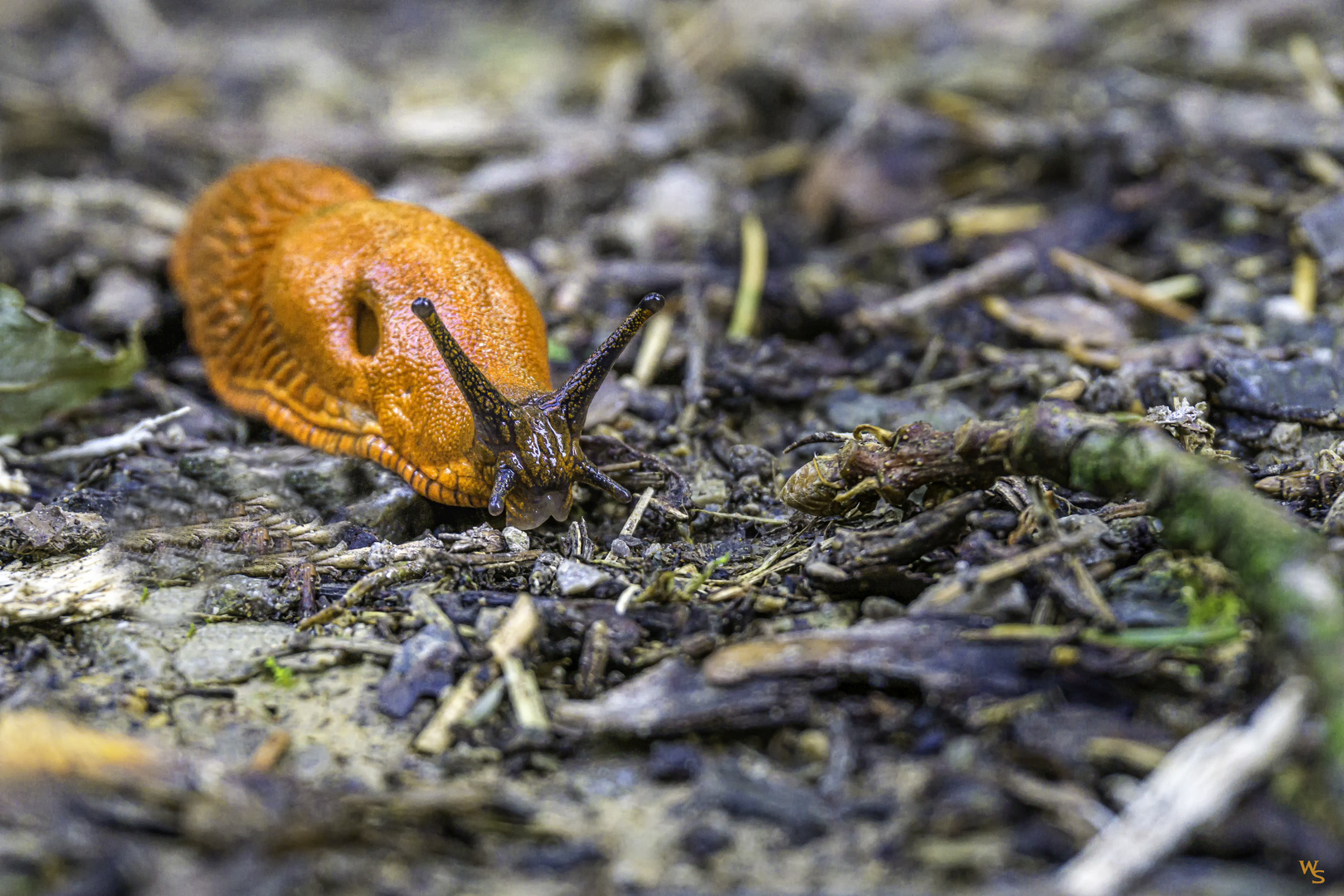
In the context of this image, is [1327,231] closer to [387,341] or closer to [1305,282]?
[1305,282]

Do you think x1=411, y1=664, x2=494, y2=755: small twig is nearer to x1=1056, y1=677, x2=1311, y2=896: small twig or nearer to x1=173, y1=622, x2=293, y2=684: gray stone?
x1=173, y1=622, x2=293, y2=684: gray stone

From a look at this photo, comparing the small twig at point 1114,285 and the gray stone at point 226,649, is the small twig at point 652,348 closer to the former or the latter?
the gray stone at point 226,649

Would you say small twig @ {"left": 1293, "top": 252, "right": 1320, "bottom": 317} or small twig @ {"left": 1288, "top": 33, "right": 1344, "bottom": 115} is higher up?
small twig @ {"left": 1288, "top": 33, "right": 1344, "bottom": 115}

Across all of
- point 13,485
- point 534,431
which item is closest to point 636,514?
point 534,431

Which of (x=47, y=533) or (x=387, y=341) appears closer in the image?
(x=47, y=533)

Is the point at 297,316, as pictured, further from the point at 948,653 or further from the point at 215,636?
the point at 948,653

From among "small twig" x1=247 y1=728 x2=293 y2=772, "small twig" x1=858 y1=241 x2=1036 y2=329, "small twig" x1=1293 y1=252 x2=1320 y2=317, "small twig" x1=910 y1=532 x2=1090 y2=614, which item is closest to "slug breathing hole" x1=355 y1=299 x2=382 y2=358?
"small twig" x1=247 y1=728 x2=293 y2=772

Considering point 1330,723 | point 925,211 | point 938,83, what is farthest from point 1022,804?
point 938,83
